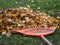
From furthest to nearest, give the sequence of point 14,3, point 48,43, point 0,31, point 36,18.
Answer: point 14,3 < point 36,18 < point 0,31 < point 48,43

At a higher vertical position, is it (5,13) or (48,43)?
(5,13)

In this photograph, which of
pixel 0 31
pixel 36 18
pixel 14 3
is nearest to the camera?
pixel 0 31

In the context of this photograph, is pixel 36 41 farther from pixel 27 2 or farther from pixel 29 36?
pixel 27 2

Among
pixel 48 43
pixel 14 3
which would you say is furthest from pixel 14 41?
pixel 14 3

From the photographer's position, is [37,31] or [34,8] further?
[34,8]

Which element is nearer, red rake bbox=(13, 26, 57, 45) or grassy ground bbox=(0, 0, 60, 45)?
grassy ground bbox=(0, 0, 60, 45)

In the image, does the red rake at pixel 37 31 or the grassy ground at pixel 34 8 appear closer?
the grassy ground at pixel 34 8

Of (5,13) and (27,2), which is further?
(27,2)
